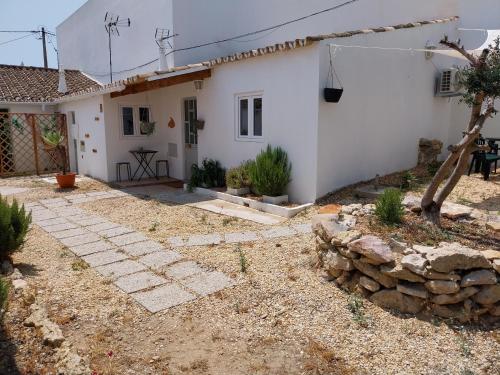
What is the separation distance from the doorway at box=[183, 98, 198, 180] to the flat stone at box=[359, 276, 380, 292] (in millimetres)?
8066

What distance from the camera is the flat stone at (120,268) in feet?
15.7

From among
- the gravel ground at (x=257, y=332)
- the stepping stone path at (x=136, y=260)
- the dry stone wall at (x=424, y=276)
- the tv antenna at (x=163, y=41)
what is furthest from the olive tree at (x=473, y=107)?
the tv antenna at (x=163, y=41)

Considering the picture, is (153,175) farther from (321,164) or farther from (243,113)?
(321,164)

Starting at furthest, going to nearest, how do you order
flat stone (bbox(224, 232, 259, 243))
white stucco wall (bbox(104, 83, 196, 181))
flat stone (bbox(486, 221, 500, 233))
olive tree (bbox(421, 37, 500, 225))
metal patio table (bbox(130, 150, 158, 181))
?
1. metal patio table (bbox(130, 150, 158, 181))
2. white stucco wall (bbox(104, 83, 196, 181))
3. flat stone (bbox(224, 232, 259, 243))
4. flat stone (bbox(486, 221, 500, 233))
5. olive tree (bbox(421, 37, 500, 225))

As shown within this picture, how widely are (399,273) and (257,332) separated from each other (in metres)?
1.46

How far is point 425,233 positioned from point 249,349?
2520 mm

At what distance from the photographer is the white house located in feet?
25.6

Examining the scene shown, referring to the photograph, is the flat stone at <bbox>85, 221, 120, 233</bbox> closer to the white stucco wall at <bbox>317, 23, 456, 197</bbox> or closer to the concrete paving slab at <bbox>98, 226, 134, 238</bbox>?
the concrete paving slab at <bbox>98, 226, 134, 238</bbox>

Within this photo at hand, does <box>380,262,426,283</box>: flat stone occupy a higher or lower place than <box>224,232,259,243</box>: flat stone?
higher

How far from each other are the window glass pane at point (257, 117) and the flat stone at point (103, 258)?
4535mm

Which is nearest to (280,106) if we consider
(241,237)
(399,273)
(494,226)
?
(241,237)

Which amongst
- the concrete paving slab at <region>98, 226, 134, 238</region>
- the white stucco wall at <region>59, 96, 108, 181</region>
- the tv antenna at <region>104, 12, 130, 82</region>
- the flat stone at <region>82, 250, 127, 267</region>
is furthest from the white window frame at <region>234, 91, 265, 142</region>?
the tv antenna at <region>104, 12, 130, 82</region>

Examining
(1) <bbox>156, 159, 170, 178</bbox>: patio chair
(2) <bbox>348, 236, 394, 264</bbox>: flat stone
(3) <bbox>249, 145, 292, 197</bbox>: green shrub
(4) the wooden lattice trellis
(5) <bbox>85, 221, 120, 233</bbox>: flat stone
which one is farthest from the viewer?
(4) the wooden lattice trellis

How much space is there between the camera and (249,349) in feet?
10.8
